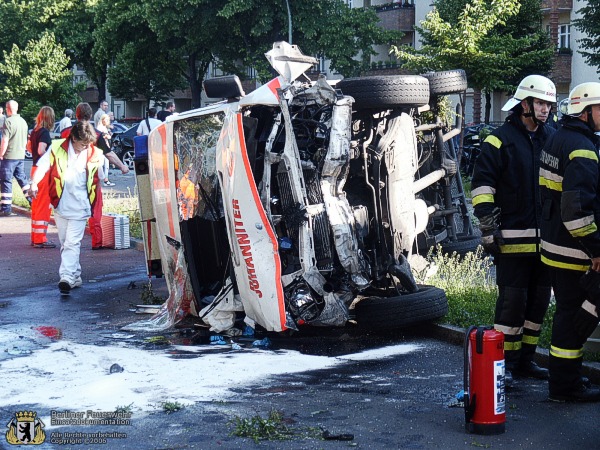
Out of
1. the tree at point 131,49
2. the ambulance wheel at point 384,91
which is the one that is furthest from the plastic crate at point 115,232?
the tree at point 131,49

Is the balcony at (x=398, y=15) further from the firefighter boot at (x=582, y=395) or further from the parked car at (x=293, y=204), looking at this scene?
the firefighter boot at (x=582, y=395)

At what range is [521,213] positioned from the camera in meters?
6.96

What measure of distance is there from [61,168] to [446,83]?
4.09m

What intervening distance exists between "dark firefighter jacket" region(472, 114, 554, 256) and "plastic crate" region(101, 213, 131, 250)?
7.90 meters

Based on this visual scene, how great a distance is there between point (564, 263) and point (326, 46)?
1336 inches

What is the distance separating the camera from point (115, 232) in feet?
46.0

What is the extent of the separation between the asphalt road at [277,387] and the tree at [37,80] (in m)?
36.4

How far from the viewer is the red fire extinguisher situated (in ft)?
18.5

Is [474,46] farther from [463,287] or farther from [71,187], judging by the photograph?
[463,287]

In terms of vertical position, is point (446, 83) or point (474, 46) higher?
point (474, 46)

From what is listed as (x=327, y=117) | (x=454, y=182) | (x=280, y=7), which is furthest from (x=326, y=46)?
(x=327, y=117)

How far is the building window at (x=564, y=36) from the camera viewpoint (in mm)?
41594

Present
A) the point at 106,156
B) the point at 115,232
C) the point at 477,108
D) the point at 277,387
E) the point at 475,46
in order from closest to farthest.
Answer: the point at 277,387 < the point at 106,156 < the point at 115,232 < the point at 475,46 < the point at 477,108

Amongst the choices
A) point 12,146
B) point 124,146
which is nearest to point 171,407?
point 12,146
